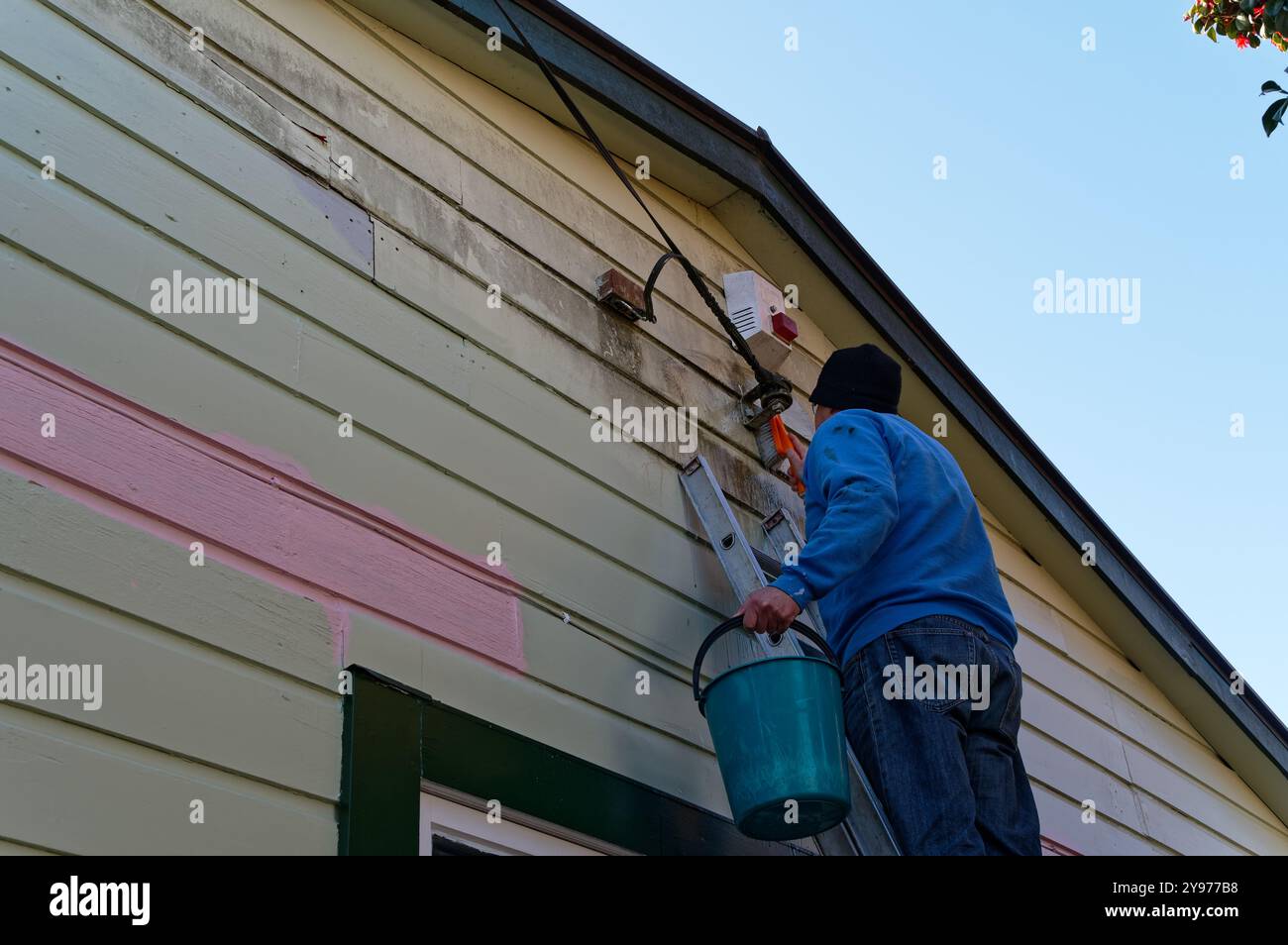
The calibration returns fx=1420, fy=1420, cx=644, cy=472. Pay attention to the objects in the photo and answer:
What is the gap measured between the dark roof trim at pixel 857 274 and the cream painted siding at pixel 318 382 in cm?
25

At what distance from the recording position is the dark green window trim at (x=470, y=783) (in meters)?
2.77

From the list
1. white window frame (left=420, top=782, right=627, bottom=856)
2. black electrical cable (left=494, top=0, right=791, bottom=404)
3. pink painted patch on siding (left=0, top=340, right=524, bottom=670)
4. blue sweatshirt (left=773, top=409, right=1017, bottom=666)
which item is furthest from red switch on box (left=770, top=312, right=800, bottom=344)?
white window frame (left=420, top=782, right=627, bottom=856)

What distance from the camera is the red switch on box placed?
16.4 feet

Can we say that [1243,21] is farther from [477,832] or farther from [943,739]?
[477,832]

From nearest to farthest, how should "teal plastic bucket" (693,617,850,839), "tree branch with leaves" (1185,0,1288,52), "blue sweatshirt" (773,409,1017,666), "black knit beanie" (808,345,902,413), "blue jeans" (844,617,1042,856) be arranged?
"teal plastic bucket" (693,617,850,839)
"blue jeans" (844,617,1042,856)
"blue sweatshirt" (773,409,1017,666)
"black knit beanie" (808,345,902,413)
"tree branch with leaves" (1185,0,1288,52)

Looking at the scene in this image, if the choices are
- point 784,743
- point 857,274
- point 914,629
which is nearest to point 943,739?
point 914,629

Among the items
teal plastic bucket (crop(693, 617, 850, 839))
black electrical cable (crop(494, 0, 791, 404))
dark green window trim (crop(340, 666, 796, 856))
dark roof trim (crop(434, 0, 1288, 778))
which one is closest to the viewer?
dark green window trim (crop(340, 666, 796, 856))

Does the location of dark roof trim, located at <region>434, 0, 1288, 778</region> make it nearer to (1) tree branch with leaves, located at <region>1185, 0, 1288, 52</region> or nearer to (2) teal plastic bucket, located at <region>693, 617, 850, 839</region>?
(1) tree branch with leaves, located at <region>1185, 0, 1288, 52</region>

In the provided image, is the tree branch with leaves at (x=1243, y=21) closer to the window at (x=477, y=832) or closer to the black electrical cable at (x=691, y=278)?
the black electrical cable at (x=691, y=278)

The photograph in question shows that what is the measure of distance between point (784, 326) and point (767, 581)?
51.9 inches

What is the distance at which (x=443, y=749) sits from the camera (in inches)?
117

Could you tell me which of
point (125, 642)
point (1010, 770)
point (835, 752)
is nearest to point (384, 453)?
point (125, 642)

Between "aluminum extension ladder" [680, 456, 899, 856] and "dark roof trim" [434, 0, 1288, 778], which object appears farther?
"dark roof trim" [434, 0, 1288, 778]
